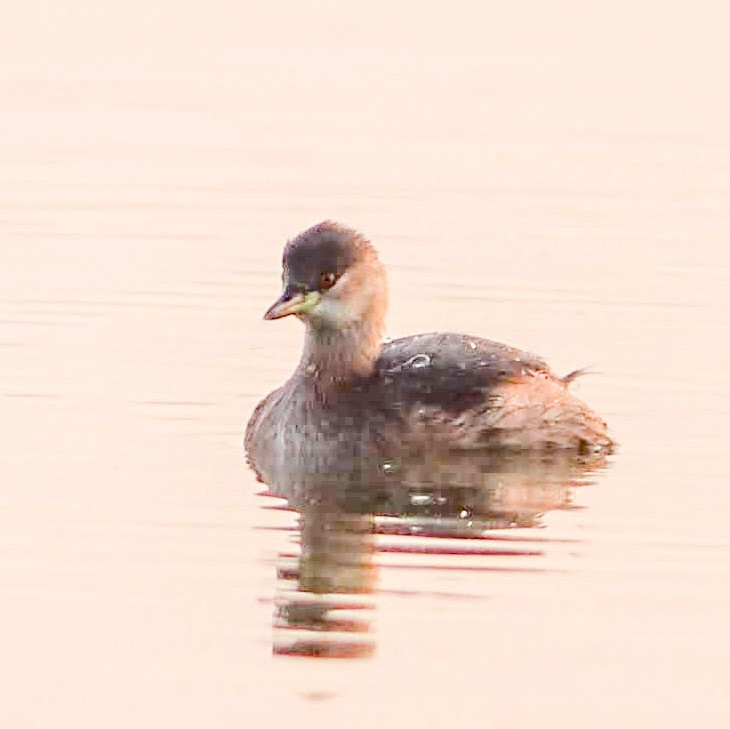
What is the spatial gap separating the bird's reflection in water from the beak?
0.88 meters

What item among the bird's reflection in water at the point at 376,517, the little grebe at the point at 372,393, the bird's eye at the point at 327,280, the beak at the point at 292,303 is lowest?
the bird's reflection in water at the point at 376,517

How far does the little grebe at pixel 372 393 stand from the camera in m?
14.6

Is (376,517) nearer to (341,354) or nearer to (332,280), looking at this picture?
(341,354)

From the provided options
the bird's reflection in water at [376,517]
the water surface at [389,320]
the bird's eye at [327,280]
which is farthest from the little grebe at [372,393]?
the water surface at [389,320]

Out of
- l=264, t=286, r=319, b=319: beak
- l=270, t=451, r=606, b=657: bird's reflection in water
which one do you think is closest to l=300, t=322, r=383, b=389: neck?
l=264, t=286, r=319, b=319: beak

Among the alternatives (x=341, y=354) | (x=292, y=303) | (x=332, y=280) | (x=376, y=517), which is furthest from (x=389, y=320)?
(x=376, y=517)

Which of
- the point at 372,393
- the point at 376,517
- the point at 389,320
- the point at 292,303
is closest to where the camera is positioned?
the point at 376,517

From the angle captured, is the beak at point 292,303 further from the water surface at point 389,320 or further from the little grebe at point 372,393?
the water surface at point 389,320

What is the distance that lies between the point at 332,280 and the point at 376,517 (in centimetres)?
183

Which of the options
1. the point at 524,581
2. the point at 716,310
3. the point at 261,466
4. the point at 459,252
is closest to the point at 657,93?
the point at 459,252

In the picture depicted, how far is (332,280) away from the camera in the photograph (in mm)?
14852

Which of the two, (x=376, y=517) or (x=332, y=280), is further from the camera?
(x=332, y=280)

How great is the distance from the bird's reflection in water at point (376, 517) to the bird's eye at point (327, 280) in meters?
0.97

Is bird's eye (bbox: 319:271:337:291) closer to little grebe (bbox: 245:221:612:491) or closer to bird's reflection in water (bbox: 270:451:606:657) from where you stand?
little grebe (bbox: 245:221:612:491)
